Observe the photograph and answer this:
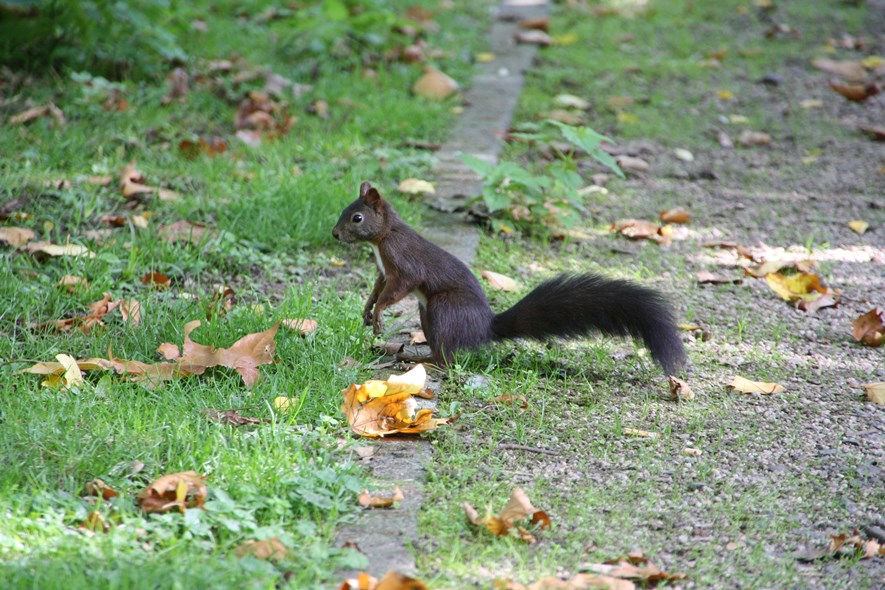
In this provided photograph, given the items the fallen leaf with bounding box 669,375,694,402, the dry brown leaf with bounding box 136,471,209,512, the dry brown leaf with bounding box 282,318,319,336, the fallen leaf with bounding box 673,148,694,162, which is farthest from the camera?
the fallen leaf with bounding box 673,148,694,162

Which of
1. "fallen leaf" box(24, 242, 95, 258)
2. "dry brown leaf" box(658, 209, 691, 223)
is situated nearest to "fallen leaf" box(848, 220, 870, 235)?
"dry brown leaf" box(658, 209, 691, 223)

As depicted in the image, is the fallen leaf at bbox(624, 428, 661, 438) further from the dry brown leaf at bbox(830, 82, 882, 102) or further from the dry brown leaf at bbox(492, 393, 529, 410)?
the dry brown leaf at bbox(830, 82, 882, 102)

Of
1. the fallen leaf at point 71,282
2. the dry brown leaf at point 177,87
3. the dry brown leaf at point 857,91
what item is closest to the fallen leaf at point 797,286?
the fallen leaf at point 71,282

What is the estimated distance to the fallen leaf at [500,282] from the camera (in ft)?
11.8

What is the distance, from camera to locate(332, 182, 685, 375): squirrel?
2.83m

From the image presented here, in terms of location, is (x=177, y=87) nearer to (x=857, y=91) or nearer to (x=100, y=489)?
(x=100, y=489)

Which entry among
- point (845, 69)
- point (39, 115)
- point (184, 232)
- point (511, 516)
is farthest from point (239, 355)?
point (845, 69)

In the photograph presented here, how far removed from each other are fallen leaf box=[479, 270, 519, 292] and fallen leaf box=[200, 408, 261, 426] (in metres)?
1.29

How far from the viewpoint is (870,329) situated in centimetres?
334

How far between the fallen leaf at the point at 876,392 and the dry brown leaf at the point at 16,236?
9.93ft

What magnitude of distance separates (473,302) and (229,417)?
0.87m

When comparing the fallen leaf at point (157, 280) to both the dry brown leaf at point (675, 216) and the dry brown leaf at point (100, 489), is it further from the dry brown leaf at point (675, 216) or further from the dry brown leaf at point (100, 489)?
the dry brown leaf at point (675, 216)

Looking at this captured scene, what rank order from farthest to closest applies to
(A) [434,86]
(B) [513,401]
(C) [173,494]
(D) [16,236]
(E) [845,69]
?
(E) [845,69] < (A) [434,86] < (D) [16,236] < (B) [513,401] < (C) [173,494]

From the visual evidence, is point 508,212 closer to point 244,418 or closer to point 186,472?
point 244,418
